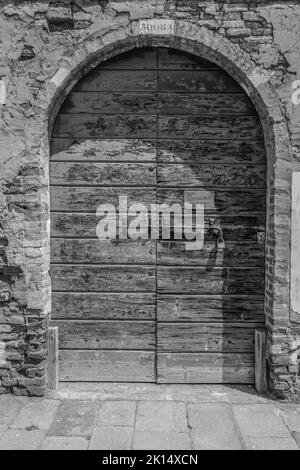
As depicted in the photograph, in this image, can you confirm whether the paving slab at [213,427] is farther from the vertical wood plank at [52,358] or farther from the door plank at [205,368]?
the vertical wood plank at [52,358]

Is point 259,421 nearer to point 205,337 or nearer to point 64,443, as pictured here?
point 205,337

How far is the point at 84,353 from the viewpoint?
3.57 metres

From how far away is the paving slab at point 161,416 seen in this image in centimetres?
292

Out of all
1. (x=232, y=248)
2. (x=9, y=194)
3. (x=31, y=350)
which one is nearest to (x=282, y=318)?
(x=232, y=248)

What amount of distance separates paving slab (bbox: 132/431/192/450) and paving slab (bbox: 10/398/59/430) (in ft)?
2.09

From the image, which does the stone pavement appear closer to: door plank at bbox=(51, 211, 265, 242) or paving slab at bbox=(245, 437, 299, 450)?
paving slab at bbox=(245, 437, 299, 450)

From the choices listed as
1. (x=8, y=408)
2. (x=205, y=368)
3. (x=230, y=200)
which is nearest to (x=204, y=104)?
(x=230, y=200)

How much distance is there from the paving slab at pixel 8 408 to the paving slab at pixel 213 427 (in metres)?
1.23

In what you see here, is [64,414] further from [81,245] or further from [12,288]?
[81,245]

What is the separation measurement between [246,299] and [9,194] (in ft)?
6.62

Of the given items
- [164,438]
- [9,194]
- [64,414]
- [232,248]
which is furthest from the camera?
[232,248]

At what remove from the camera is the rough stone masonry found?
3.26 meters

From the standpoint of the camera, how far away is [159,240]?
355 cm

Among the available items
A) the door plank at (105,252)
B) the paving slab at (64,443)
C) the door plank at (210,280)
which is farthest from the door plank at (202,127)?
the paving slab at (64,443)
